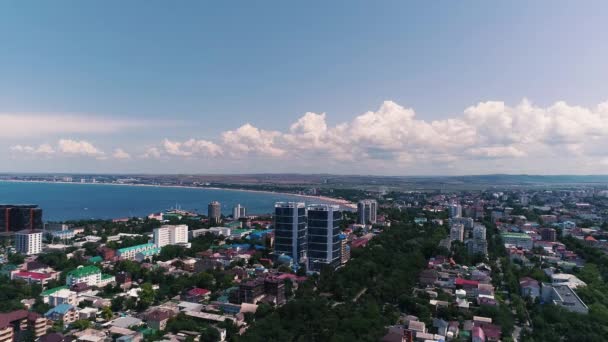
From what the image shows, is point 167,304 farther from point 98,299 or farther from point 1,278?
point 1,278

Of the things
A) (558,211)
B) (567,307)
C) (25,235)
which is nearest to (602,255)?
(567,307)

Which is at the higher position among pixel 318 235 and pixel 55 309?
pixel 318 235

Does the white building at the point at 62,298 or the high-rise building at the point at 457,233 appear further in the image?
the high-rise building at the point at 457,233

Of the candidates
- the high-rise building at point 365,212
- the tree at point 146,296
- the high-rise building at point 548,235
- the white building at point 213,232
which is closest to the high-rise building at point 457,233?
the high-rise building at point 548,235

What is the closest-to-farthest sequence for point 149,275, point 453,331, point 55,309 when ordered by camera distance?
point 453,331, point 55,309, point 149,275

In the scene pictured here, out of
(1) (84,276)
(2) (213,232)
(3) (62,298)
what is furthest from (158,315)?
(2) (213,232)

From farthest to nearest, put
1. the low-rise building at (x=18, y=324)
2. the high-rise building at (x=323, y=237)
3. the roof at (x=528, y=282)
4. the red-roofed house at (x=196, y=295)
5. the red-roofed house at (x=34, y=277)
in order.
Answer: the high-rise building at (x=323, y=237) < the red-roofed house at (x=34, y=277) < the roof at (x=528, y=282) < the red-roofed house at (x=196, y=295) < the low-rise building at (x=18, y=324)

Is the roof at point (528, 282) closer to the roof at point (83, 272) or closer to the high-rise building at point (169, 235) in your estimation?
the roof at point (83, 272)

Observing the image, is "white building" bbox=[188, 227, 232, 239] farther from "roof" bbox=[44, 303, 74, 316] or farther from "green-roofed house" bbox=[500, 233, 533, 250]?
"green-roofed house" bbox=[500, 233, 533, 250]
